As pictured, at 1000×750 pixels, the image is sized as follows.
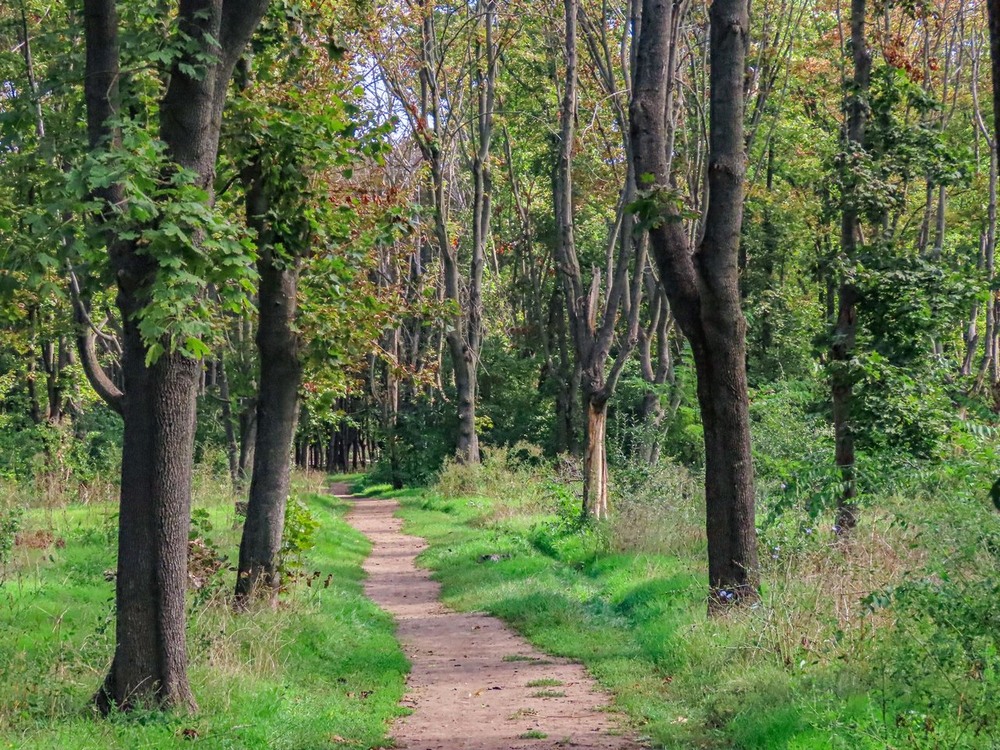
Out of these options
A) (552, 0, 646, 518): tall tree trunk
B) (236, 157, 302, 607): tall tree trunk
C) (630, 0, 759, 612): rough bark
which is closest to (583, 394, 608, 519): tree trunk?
(552, 0, 646, 518): tall tree trunk

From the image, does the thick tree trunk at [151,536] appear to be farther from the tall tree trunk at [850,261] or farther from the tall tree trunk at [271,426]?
the tall tree trunk at [850,261]

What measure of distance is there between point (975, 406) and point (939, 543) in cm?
273

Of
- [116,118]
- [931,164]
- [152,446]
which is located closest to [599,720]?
[152,446]

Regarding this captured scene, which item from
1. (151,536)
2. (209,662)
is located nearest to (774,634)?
(209,662)

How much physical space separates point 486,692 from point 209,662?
2550mm

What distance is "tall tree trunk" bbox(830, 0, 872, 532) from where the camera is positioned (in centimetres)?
1455

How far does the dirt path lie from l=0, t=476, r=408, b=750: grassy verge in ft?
1.05

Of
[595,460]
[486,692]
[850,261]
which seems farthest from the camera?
[595,460]

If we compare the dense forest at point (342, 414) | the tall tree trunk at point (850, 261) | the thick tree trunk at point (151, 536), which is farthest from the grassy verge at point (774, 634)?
the thick tree trunk at point (151, 536)

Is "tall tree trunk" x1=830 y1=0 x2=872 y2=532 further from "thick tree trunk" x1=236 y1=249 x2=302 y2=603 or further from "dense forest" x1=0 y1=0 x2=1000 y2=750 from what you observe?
"thick tree trunk" x1=236 y1=249 x2=302 y2=603

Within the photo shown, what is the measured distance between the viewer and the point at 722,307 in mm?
11000

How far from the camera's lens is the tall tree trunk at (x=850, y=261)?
14.5 meters

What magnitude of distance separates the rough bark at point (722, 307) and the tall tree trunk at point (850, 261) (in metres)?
3.60

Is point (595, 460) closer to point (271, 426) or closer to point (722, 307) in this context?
point (271, 426)
